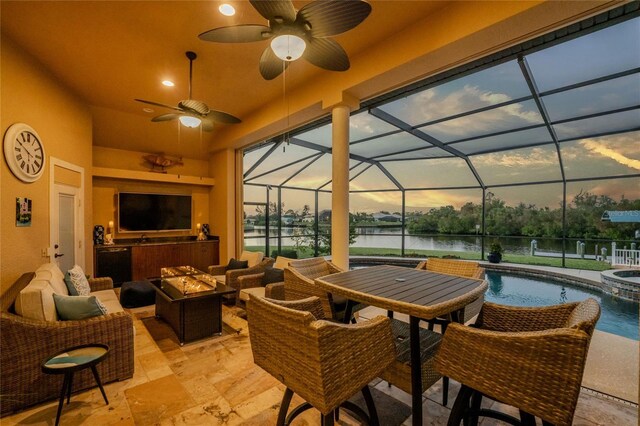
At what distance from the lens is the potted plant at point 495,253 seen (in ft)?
21.8

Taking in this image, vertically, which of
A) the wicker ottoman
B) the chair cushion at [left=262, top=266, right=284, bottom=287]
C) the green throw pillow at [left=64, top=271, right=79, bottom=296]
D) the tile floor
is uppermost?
the green throw pillow at [left=64, top=271, right=79, bottom=296]

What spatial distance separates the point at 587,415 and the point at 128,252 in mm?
7344

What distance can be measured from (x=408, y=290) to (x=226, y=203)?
5.55 meters

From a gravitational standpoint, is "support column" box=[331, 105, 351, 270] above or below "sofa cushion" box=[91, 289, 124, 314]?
above

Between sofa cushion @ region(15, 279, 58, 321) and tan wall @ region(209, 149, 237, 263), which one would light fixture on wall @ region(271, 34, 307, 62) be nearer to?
sofa cushion @ region(15, 279, 58, 321)

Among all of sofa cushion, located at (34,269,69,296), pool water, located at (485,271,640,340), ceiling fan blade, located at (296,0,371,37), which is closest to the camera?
ceiling fan blade, located at (296,0,371,37)

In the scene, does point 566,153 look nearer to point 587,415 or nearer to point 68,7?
point 587,415

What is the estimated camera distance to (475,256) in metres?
7.10

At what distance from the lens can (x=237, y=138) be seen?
Result: 5.73 m

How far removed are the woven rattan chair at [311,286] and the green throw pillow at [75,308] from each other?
176 centimetres

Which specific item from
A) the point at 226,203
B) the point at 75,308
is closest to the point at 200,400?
the point at 75,308

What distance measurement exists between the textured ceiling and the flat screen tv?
1962 millimetres

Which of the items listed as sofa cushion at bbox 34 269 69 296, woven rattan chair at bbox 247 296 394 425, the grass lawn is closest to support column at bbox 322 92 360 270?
woven rattan chair at bbox 247 296 394 425

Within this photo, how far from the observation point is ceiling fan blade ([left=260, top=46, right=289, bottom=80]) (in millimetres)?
2369
